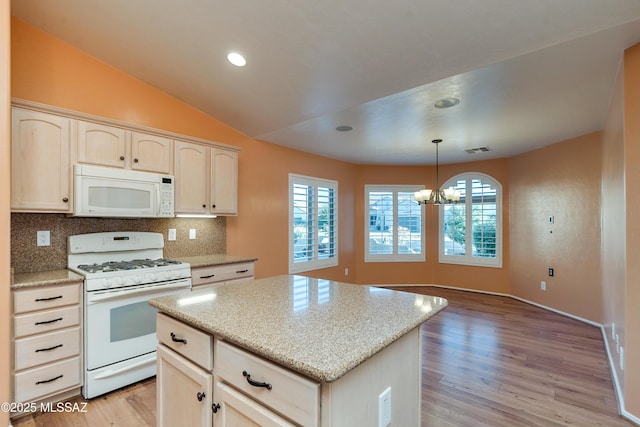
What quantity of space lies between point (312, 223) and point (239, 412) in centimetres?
406

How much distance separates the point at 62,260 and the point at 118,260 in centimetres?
41

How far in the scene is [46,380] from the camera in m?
2.20

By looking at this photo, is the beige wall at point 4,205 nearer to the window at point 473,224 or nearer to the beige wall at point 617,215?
the beige wall at point 617,215

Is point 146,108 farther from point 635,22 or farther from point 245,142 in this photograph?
point 635,22

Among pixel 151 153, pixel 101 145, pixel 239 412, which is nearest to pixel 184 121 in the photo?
pixel 151 153

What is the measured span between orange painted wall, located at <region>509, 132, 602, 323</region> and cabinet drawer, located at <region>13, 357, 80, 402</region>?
551 centimetres

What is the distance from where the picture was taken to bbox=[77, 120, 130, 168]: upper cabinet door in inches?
100

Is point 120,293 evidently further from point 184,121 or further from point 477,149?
point 477,149

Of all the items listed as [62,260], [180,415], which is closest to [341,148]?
[62,260]

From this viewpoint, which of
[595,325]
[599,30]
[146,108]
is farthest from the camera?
[595,325]

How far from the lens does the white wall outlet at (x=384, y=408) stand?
3.71 feet

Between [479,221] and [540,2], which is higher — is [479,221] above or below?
below

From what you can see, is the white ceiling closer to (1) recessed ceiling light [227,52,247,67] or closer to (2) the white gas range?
(1) recessed ceiling light [227,52,247,67]

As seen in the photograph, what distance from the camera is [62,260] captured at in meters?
2.69
